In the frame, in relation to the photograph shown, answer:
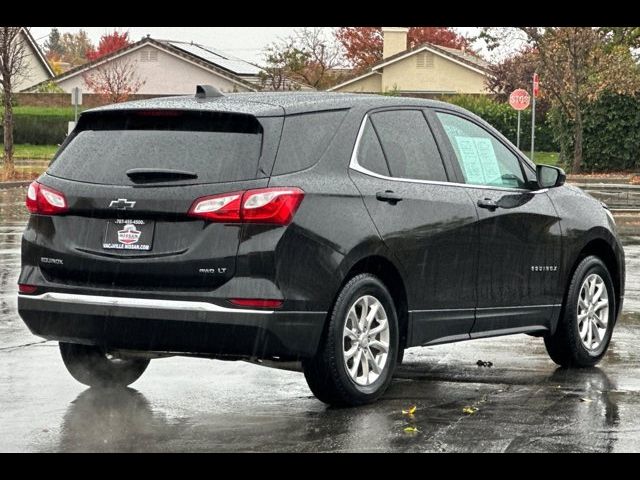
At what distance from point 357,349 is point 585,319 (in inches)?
95.2

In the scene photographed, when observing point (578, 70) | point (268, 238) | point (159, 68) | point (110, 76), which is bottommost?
point (268, 238)

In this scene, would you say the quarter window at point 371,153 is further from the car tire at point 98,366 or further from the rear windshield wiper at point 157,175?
the car tire at point 98,366

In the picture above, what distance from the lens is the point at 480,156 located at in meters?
9.19

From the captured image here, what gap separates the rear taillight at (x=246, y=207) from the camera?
7449mm

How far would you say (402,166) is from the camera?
8484mm

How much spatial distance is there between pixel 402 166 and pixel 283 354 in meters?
1.55

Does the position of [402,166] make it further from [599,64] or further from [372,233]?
[599,64]

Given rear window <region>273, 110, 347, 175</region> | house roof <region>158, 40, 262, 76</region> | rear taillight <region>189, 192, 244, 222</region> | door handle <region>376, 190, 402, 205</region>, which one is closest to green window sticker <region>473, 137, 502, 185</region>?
door handle <region>376, 190, 402, 205</region>

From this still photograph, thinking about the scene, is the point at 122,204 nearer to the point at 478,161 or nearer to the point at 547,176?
the point at 478,161

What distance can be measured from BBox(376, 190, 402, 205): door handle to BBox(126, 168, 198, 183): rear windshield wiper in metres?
1.12

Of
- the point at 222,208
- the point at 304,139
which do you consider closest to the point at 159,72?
the point at 304,139

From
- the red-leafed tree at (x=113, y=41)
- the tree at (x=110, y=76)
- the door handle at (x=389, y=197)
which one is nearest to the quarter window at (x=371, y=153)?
the door handle at (x=389, y=197)

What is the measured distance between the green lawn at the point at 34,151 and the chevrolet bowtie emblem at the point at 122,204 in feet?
154

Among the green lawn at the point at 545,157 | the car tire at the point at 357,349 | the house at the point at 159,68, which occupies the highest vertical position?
the house at the point at 159,68
